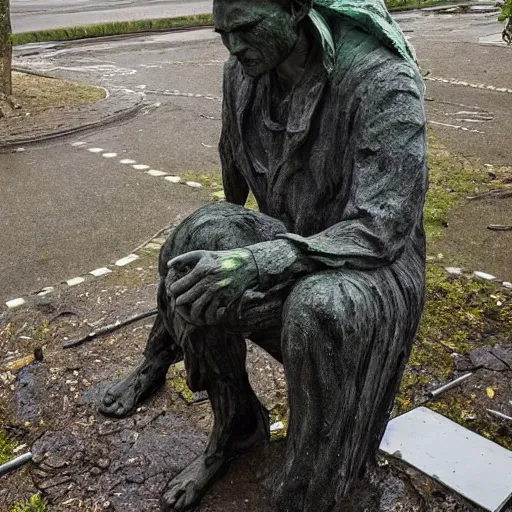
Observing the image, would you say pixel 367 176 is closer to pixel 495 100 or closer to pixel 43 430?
pixel 43 430

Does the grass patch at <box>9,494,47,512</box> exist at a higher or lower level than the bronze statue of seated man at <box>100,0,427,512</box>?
lower

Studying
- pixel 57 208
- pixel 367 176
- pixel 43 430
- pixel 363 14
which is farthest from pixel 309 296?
pixel 57 208

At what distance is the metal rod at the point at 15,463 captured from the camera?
8.83 ft

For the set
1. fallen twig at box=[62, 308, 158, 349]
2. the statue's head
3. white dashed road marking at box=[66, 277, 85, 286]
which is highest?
the statue's head

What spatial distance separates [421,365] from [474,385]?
25 centimetres

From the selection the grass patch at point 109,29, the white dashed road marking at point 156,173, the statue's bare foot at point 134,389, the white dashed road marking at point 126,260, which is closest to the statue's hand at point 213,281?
the statue's bare foot at point 134,389

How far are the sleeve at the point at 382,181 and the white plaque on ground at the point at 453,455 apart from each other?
99 centimetres

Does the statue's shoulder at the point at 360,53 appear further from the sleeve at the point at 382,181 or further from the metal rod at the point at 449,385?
the metal rod at the point at 449,385

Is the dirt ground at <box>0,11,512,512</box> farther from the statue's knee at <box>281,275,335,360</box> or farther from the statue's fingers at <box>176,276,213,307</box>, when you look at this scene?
the statue's fingers at <box>176,276,213,307</box>

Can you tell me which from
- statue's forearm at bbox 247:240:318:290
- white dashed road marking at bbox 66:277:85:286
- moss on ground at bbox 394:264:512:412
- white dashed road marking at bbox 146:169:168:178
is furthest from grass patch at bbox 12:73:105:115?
statue's forearm at bbox 247:240:318:290

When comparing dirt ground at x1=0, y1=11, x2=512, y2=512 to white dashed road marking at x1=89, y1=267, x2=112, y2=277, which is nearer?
dirt ground at x1=0, y1=11, x2=512, y2=512

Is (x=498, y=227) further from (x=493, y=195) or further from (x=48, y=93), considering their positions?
(x=48, y=93)

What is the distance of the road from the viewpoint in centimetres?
1567

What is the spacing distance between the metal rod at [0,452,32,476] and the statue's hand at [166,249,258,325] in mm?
1159
